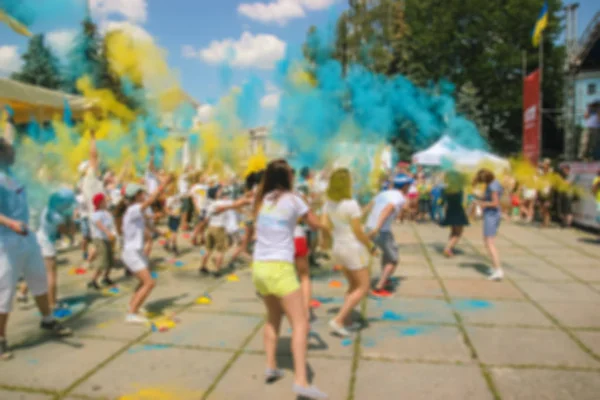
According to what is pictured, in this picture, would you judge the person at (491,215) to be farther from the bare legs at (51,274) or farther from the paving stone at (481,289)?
the bare legs at (51,274)

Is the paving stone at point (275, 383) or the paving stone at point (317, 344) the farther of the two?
the paving stone at point (317, 344)

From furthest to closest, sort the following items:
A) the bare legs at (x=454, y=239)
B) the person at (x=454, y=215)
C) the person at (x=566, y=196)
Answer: the person at (x=566, y=196), the bare legs at (x=454, y=239), the person at (x=454, y=215)

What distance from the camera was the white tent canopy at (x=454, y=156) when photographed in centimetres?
1265

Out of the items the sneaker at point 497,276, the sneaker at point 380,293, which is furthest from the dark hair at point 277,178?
the sneaker at point 497,276

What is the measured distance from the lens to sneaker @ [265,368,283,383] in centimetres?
349

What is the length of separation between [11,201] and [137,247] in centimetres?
142

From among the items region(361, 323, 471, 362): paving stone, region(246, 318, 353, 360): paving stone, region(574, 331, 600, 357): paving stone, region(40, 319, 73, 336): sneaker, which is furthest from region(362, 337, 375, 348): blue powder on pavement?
region(40, 319, 73, 336): sneaker

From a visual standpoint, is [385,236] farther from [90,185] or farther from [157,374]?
[90,185]

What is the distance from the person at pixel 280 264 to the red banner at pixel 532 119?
51.0 ft

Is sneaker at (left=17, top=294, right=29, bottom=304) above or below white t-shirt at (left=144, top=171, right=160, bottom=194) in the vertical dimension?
below

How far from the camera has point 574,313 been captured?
5234 millimetres

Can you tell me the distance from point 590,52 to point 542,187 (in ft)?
21.5

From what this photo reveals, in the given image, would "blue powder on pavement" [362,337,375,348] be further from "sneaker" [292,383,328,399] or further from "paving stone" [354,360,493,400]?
"sneaker" [292,383,328,399]

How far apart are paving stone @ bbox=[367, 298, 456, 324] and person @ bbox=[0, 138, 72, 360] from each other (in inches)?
135
